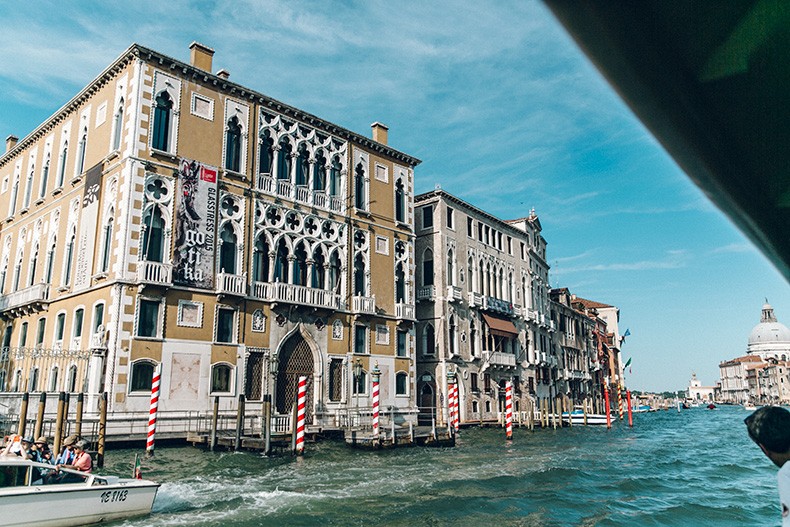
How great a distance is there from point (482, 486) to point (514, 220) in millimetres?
27101

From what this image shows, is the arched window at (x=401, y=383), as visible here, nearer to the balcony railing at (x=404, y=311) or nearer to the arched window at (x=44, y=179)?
the balcony railing at (x=404, y=311)

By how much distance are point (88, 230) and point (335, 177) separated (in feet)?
28.3

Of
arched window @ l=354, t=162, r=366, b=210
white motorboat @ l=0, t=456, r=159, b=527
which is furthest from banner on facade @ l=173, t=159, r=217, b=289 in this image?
white motorboat @ l=0, t=456, r=159, b=527

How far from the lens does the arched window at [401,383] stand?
2465 cm

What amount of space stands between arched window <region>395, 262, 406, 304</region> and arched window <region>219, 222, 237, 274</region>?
7.66 meters

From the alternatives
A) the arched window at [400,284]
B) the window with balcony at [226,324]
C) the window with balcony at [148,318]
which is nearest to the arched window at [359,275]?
the arched window at [400,284]

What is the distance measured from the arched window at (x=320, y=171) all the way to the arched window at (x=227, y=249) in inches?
170

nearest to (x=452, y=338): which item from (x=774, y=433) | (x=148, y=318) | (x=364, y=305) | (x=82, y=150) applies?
(x=364, y=305)

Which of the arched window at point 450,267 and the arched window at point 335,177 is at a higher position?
the arched window at point 335,177

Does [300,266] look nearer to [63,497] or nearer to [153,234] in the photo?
[153,234]

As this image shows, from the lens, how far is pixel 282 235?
69.1ft

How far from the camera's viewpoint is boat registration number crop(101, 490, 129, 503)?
939cm

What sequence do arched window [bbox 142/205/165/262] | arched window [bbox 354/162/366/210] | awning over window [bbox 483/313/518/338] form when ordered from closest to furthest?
arched window [bbox 142/205/165/262] < arched window [bbox 354/162/366/210] < awning over window [bbox 483/313/518/338]

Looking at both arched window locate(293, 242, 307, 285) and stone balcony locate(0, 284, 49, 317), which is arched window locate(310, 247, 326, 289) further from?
stone balcony locate(0, 284, 49, 317)
